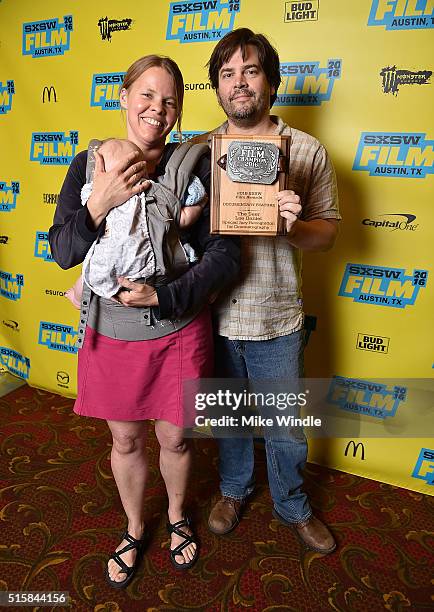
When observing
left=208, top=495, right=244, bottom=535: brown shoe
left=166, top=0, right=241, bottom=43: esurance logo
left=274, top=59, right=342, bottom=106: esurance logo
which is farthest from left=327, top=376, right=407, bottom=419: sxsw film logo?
left=166, top=0, right=241, bottom=43: esurance logo

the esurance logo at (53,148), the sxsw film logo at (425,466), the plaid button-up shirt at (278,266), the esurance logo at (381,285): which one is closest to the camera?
the plaid button-up shirt at (278,266)

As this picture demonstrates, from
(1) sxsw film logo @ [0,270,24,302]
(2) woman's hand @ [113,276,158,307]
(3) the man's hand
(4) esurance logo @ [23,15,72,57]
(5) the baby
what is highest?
(4) esurance logo @ [23,15,72,57]

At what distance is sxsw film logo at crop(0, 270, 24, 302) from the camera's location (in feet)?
7.75

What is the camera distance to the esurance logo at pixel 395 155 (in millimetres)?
1519

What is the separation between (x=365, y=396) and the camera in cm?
182

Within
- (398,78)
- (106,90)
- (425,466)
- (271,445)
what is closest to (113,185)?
(271,445)

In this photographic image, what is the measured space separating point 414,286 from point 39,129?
1.69 m

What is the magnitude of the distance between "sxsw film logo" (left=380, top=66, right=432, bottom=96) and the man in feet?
1.37

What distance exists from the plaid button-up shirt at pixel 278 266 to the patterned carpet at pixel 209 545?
705mm

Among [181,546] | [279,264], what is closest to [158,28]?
[279,264]

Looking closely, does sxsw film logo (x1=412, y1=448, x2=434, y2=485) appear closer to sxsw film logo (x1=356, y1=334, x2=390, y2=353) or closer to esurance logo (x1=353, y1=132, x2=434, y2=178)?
sxsw film logo (x1=356, y1=334, x2=390, y2=353)

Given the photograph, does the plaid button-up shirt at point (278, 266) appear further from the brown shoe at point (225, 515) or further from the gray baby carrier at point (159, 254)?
the brown shoe at point (225, 515)

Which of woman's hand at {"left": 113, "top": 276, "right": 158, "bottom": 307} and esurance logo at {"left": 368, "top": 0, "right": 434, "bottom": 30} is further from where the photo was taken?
esurance logo at {"left": 368, "top": 0, "right": 434, "bottom": 30}

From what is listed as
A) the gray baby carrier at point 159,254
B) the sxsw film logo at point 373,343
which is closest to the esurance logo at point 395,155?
the sxsw film logo at point 373,343
